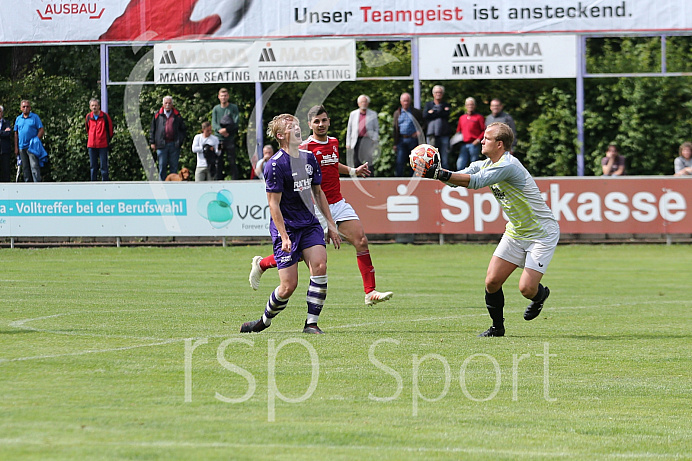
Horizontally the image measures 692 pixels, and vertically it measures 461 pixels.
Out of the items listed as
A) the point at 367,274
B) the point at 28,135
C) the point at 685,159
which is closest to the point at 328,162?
the point at 367,274

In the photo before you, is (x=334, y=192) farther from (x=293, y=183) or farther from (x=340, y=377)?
(x=340, y=377)

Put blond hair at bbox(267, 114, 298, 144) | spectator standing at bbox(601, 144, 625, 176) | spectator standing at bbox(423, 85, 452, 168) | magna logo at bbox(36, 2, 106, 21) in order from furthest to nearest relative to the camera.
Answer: magna logo at bbox(36, 2, 106, 21), spectator standing at bbox(601, 144, 625, 176), spectator standing at bbox(423, 85, 452, 168), blond hair at bbox(267, 114, 298, 144)

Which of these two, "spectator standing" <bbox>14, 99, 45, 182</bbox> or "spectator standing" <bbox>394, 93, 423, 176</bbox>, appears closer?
"spectator standing" <bbox>394, 93, 423, 176</bbox>

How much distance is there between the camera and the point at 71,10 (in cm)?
2559

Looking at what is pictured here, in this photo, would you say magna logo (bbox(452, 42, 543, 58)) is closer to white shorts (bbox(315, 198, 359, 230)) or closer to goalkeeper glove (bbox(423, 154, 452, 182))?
white shorts (bbox(315, 198, 359, 230))

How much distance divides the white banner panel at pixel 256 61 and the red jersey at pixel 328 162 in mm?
12159

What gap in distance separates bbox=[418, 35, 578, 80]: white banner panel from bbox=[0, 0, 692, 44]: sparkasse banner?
33 cm

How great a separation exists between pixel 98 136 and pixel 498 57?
8.98 metres

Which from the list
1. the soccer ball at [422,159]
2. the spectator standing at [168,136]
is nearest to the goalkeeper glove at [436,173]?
the soccer ball at [422,159]

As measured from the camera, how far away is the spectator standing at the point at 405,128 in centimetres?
2369

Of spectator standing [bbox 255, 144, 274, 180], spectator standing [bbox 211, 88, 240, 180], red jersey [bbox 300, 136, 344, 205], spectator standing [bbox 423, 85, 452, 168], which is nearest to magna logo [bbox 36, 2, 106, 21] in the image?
spectator standing [bbox 211, 88, 240, 180]

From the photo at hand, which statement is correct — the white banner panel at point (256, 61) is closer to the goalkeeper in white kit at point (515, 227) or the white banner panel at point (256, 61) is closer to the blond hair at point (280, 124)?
the goalkeeper in white kit at point (515, 227)

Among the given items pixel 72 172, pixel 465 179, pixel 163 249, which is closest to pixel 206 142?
pixel 163 249

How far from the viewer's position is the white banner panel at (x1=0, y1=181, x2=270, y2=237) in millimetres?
21984
